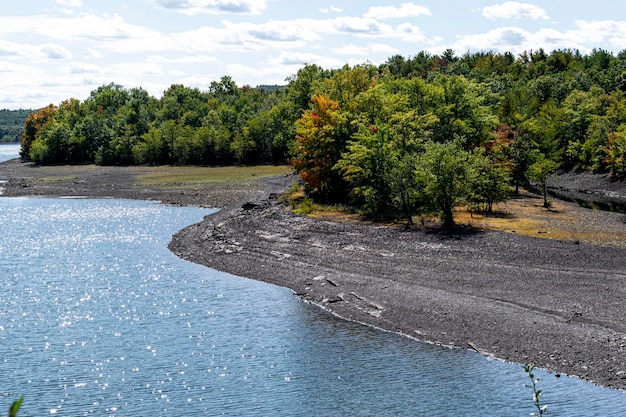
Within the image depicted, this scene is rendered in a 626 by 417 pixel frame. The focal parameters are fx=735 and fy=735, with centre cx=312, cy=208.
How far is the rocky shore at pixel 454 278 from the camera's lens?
32.8 metres

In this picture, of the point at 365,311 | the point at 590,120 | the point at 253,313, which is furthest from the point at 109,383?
the point at 590,120

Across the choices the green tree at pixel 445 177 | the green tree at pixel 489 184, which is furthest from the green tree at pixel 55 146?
the green tree at pixel 445 177

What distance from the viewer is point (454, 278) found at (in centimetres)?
4331

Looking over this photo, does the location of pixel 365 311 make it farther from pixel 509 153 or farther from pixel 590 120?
pixel 590 120

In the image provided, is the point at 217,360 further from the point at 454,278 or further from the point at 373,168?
the point at 373,168

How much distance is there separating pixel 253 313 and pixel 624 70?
385 ft

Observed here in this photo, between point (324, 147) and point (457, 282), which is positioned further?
point (324, 147)

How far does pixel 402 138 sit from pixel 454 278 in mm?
24434

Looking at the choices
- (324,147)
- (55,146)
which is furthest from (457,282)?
(55,146)

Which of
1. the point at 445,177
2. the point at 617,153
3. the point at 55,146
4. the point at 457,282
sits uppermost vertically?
the point at 55,146

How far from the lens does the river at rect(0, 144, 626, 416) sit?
89.0 feet

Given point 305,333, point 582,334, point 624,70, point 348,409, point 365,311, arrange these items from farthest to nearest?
point 624,70 → point 365,311 → point 305,333 → point 582,334 → point 348,409

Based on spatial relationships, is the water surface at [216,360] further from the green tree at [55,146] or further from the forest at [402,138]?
the green tree at [55,146]

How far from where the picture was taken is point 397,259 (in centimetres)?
4866
